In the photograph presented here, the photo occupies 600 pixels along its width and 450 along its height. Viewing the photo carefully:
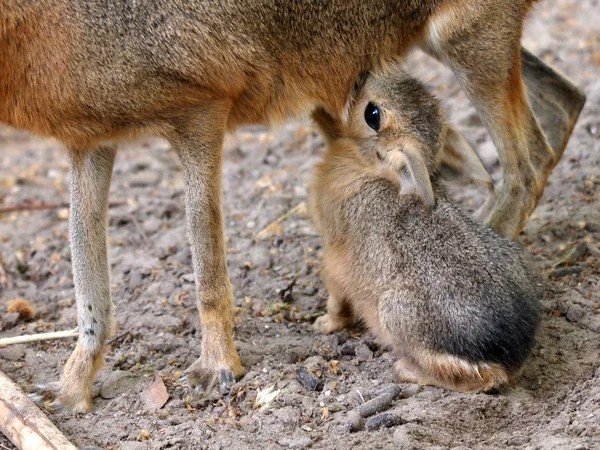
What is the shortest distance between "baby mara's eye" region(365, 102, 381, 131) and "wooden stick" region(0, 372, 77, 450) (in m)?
2.48

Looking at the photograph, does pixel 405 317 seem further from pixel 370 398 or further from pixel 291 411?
pixel 291 411

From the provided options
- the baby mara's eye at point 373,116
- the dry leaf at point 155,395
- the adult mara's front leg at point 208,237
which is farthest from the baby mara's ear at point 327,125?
the dry leaf at point 155,395

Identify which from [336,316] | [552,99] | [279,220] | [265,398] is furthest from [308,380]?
[552,99]

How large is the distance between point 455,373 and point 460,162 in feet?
4.56

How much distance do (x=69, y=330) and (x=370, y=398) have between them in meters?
2.05

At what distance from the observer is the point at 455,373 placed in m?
4.69

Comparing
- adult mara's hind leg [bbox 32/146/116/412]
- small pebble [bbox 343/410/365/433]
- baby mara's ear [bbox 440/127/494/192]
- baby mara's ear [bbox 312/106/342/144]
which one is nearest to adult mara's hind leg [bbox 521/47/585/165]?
baby mara's ear [bbox 440/127/494/192]

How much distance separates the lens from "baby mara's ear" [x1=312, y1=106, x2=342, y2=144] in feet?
18.9

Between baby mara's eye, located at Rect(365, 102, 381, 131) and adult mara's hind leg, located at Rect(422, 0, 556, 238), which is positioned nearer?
baby mara's eye, located at Rect(365, 102, 381, 131)

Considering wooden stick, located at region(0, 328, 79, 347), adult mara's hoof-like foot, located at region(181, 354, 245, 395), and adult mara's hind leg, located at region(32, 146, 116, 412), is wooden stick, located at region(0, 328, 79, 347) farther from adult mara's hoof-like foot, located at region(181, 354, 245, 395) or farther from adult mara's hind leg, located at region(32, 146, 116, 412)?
adult mara's hoof-like foot, located at region(181, 354, 245, 395)

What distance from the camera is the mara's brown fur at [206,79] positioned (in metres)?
4.65

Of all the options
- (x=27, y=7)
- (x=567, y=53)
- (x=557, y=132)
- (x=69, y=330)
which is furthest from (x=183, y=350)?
(x=567, y=53)

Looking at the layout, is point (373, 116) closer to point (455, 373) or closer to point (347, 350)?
point (347, 350)

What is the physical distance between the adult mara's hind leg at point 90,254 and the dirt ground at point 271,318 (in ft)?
0.74
